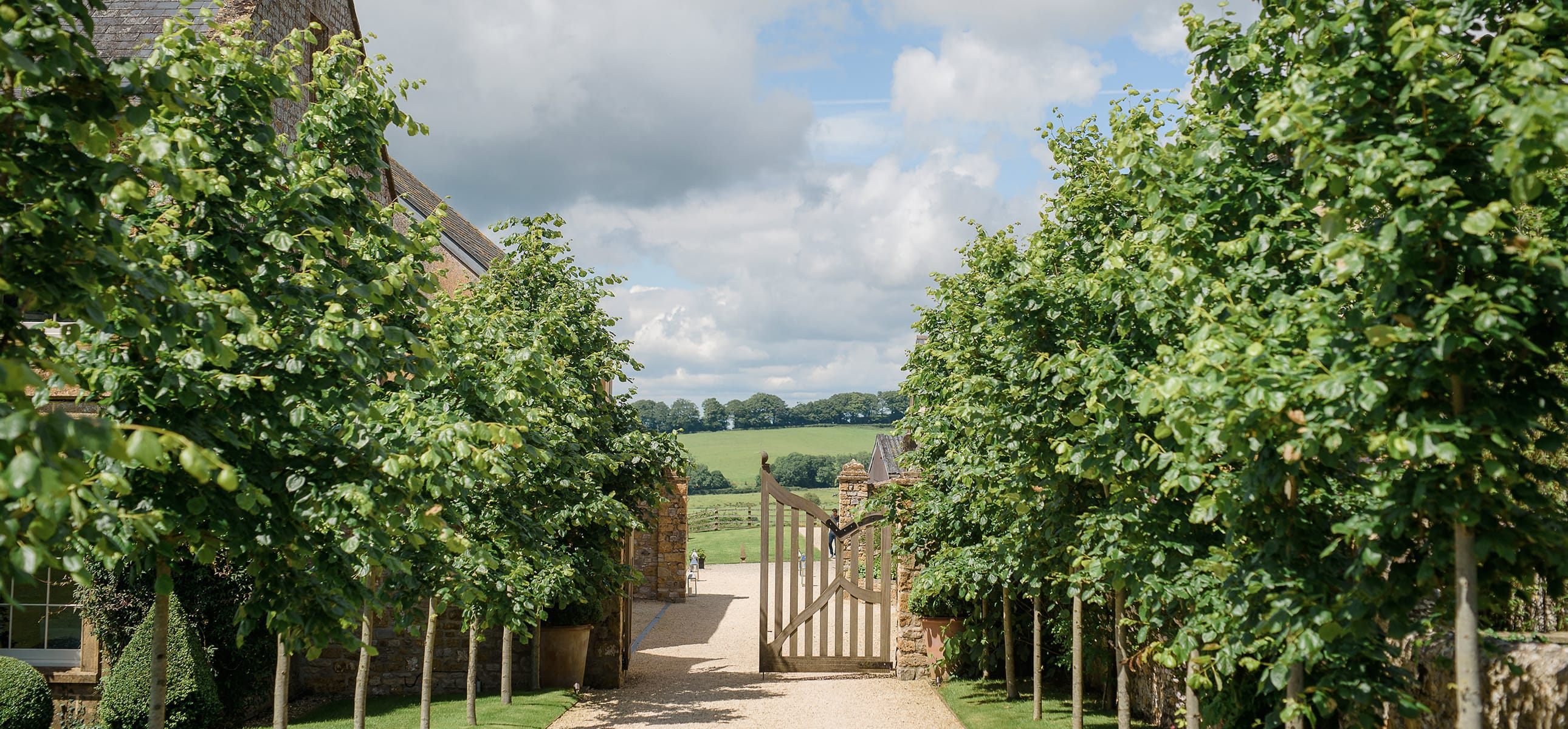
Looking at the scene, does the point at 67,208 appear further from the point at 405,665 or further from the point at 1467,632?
the point at 405,665

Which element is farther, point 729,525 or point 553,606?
point 729,525

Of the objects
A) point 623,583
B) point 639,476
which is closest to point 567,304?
point 639,476

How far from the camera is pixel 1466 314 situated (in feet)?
12.0


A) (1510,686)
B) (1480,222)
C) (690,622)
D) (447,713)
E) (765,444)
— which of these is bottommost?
(690,622)

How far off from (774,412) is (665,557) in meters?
83.6

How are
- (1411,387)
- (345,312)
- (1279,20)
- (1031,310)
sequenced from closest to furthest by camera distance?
(1411,387), (1279,20), (345,312), (1031,310)

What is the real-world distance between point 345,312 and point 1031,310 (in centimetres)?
499

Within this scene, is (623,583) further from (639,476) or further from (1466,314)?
(1466,314)

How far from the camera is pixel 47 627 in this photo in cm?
1226

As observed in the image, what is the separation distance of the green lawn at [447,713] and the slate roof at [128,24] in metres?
9.41

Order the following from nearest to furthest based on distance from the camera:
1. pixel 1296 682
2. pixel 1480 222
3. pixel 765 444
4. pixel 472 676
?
pixel 1480 222 → pixel 1296 682 → pixel 472 676 → pixel 765 444

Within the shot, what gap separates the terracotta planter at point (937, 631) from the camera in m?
15.2

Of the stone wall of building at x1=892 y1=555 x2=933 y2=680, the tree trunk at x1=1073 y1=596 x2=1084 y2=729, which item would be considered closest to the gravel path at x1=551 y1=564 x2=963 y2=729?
the stone wall of building at x1=892 y1=555 x2=933 y2=680

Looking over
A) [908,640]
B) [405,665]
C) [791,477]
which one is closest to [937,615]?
[908,640]
